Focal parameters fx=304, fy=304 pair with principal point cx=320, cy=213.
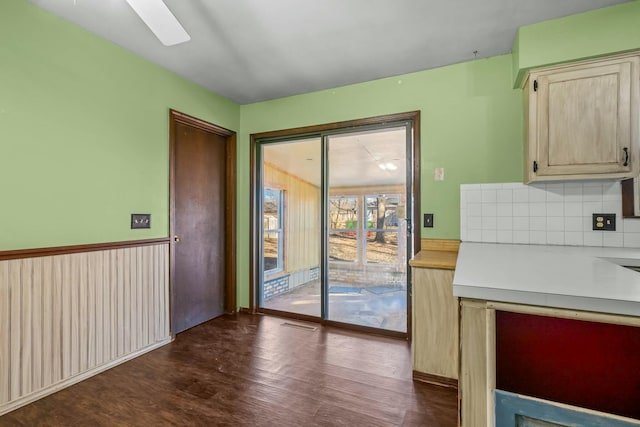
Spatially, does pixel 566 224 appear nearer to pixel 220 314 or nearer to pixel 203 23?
pixel 203 23

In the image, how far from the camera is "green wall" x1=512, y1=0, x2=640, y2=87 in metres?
1.88

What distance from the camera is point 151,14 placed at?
4.54 ft

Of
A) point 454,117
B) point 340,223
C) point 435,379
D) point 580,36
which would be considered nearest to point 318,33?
point 454,117

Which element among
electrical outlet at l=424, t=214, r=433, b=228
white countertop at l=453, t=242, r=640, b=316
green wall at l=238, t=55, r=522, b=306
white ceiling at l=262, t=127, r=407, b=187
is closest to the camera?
white countertop at l=453, t=242, r=640, b=316

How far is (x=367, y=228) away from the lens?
3.45 m

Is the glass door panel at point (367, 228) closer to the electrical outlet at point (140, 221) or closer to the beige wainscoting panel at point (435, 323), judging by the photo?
the beige wainscoting panel at point (435, 323)

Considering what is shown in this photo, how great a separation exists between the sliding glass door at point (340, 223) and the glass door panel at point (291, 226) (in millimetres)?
12

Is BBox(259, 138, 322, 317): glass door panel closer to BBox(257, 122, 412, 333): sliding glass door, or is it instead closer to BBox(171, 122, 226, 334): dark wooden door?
BBox(257, 122, 412, 333): sliding glass door

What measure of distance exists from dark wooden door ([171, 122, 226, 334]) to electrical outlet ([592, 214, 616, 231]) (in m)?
3.38

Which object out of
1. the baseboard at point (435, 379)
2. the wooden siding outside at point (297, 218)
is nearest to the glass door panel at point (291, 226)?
the wooden siding outside at point (297, 218)

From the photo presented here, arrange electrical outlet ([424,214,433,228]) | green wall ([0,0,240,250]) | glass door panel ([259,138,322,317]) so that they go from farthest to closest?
glass door panel ([259,138,322,317]) → electrical outlet ([424,214,433,228]) → green wall ([0,0,240,250])

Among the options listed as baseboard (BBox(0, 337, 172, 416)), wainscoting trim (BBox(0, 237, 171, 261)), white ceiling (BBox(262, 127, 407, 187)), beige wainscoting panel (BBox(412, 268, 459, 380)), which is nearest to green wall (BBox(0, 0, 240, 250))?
wainscoting trim (BBox(0, 237, 171, 261))

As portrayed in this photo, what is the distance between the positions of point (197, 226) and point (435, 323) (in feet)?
7.91

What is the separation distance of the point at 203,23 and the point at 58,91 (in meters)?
1.07
